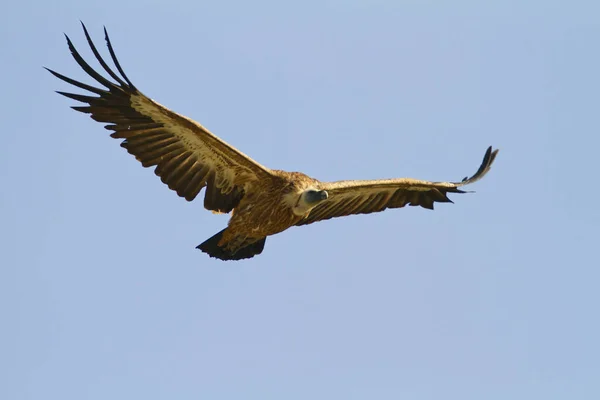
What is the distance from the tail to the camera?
14.2 m

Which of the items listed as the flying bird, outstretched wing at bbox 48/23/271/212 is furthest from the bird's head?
outstretched wing at bbox 48/23/271/212

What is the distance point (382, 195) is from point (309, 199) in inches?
82.9

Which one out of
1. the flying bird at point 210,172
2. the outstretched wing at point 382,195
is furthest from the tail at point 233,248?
the outstretched wing at point 382,195

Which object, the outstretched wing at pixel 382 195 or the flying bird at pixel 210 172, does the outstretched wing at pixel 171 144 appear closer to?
the flying bird at pixel 210 172

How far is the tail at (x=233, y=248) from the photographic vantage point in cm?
1424

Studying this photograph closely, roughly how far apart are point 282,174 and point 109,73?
2309mm

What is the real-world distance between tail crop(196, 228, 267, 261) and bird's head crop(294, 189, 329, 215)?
0.92 meters

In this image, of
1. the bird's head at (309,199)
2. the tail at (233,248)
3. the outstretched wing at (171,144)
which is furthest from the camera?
the tail at (233,248)

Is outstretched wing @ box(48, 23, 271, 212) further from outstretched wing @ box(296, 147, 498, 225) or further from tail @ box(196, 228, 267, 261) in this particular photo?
outstretched wing @ box(296, 147, 498, 225)

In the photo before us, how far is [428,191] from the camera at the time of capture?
15781 millimetres

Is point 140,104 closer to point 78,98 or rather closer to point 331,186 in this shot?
point 78,98

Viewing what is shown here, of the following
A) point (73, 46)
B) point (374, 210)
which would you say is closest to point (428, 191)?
point (374, 210)

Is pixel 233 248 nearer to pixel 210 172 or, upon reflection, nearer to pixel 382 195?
pixel 210 172

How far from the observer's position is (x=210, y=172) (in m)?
13.9
